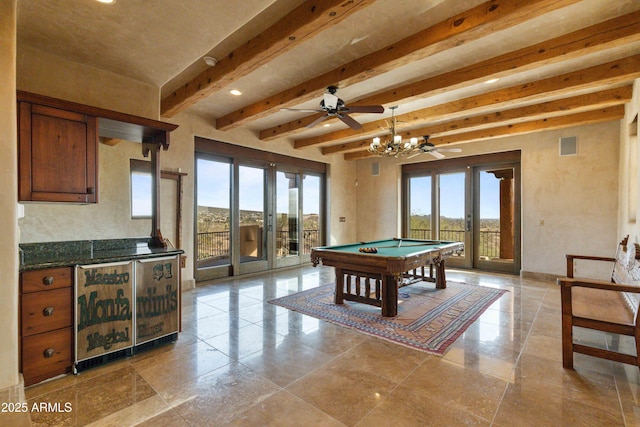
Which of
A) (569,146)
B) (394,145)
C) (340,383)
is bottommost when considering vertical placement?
(340,383)

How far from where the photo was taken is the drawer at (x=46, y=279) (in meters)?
2.15

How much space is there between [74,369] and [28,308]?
603 mm

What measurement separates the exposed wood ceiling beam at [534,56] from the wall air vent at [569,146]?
3.33 metres

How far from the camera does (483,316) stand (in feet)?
12.0

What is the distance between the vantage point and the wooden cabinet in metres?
2.14

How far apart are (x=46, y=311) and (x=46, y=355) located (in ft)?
Result: 1.08

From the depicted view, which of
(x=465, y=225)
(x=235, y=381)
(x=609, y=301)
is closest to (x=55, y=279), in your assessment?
(x=235, y=381)

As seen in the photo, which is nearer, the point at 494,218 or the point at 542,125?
the point at 542,125

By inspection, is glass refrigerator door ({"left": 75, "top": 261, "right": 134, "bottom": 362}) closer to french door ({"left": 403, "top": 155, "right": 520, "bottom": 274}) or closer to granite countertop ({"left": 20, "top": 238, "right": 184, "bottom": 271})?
granite countertop ({"left": 20, "top": 238, "right": 184, "bottom": 271})

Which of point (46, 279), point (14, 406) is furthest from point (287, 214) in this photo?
point (14, 406)

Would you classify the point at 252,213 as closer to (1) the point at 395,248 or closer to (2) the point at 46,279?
(1) the point at 395,248

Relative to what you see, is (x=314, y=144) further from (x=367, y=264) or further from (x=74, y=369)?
(x=74, y=369)

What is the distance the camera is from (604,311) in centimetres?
256

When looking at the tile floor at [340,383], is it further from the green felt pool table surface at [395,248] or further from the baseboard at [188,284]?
the baseboard at [188,284]
